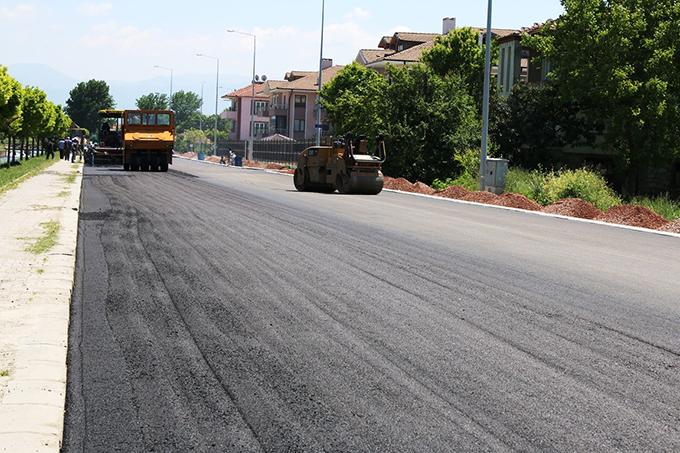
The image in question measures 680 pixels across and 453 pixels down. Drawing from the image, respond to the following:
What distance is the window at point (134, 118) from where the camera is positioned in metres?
47.0

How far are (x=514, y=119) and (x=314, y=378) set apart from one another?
1566 inches

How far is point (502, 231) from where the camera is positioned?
64.7ft

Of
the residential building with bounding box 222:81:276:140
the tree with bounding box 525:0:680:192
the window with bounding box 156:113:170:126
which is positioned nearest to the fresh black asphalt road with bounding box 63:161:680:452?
the tree with bounding box 525:0:680:192

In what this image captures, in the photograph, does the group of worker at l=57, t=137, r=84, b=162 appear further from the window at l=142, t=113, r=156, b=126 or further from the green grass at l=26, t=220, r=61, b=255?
the green grass at l=26, t=220, r=61, b=255

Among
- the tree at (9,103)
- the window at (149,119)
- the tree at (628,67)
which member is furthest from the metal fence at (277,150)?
the tree at (628,67)

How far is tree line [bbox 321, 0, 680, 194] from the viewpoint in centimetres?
3684

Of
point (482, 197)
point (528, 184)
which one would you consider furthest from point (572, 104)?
point (482, 197)

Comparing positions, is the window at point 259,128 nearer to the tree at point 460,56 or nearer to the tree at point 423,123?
the tree at point 460,56

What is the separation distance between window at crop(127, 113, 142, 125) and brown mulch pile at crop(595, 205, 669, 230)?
28.4 metres

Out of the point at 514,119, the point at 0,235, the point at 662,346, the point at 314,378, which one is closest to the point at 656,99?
the point at 514,119

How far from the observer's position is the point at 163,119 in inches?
1877

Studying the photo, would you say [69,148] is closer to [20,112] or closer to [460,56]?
[20,112]

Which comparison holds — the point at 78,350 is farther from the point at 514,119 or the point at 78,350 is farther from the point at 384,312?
the point at 514,119

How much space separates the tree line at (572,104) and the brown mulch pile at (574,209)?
1037cm
